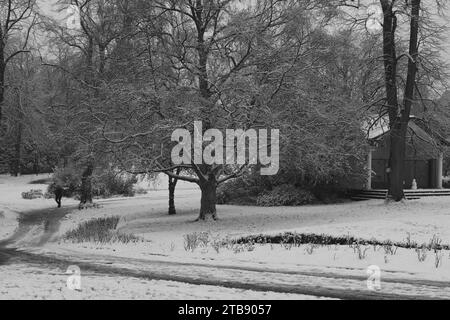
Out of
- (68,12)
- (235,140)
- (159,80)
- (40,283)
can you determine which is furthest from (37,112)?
(40,283)

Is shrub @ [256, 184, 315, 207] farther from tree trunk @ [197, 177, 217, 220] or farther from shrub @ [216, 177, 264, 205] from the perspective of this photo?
tree trunk @ [197, 177, 217, 220]

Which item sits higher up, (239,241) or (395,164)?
(395,164)

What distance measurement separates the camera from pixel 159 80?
20.5m

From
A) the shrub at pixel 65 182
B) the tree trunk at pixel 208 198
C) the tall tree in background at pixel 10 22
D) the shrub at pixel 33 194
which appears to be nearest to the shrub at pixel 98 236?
the tree trunk at pixel 208 198

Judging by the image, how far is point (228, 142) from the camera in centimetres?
1961

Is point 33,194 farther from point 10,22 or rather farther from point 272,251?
point 272,251

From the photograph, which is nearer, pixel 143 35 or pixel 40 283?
pixel 40 283

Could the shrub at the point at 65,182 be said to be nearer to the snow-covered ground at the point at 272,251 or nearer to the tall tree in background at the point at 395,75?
the snow-covered ground at the point at 272,251

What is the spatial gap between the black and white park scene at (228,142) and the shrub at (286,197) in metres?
0.08

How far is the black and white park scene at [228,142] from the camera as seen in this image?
36.7ft

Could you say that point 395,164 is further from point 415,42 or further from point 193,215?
point 193,215

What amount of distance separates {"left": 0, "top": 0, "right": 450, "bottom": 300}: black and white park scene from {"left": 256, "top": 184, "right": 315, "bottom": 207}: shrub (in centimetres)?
8

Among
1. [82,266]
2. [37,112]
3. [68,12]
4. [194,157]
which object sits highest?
[68,12]

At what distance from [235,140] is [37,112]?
1636 cm
